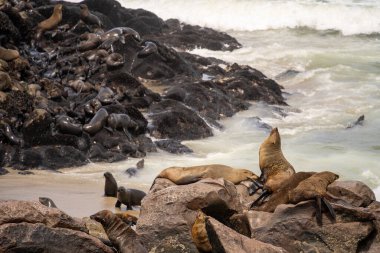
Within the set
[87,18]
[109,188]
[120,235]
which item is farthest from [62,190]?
→ [87,18]

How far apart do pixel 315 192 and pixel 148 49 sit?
10.5 metres

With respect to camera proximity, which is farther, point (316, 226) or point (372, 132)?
point (372, 132)

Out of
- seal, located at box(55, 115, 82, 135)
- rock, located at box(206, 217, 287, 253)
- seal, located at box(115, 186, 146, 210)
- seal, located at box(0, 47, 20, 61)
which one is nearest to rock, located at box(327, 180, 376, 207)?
rock, located at box(206, 217, 287, 253)

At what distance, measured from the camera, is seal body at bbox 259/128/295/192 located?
6965 mm

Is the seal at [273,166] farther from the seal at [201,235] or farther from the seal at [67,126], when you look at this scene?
the seal at [67,126]

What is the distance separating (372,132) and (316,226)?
8.82 m

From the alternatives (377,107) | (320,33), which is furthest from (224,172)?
(320,33)

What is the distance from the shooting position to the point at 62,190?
891 centimetres

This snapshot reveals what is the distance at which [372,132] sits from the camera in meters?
14.1

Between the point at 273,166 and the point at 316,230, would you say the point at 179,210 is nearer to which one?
the point at 316,230

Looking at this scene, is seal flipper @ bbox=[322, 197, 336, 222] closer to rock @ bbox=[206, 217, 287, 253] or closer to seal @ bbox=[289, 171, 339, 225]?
seal @ bbox=[289, 171, 339, 225]

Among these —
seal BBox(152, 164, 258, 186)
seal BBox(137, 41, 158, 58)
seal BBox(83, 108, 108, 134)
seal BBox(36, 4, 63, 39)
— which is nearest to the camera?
seal BBox(152, 164, 258, 186)

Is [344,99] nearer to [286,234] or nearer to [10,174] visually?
[10,174]

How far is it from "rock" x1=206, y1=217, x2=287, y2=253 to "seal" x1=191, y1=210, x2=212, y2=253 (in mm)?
76
